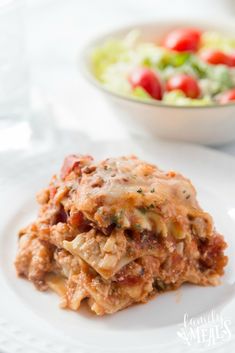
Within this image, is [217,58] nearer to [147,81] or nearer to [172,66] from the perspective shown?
[172,66]

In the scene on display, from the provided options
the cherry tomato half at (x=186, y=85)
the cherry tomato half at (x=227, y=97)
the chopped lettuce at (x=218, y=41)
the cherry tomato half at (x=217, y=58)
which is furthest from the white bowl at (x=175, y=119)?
the chopped lettuce at (x=218, y=41)

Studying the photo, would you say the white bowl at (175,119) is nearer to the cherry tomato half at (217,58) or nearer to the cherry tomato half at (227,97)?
the cherry tomato half at (227,97)

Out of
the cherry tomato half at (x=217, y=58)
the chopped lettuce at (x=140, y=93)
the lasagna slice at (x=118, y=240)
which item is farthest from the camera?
the cherry tomato half at (x=217, y=58)

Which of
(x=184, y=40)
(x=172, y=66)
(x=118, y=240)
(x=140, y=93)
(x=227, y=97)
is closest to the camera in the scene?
(x=118, y=240)

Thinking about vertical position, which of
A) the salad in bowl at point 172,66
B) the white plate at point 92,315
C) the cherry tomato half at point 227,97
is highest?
the salad in bowl at point 172,66

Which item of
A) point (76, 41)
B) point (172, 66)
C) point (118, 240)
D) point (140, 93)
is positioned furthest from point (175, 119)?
point (76, 41)

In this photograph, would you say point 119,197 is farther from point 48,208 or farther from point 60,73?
point 60,73
